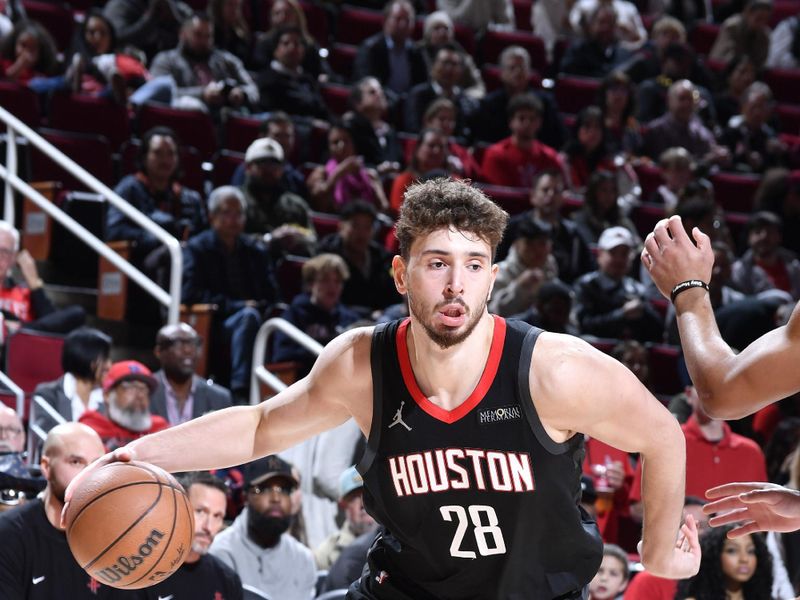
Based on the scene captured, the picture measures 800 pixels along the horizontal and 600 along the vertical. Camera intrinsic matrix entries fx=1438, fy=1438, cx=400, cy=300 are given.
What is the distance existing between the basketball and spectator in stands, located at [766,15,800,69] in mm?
11205

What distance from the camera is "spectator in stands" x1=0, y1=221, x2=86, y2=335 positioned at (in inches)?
317

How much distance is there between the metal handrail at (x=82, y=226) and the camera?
806 cm

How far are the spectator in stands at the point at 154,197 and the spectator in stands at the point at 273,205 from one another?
1.22ft

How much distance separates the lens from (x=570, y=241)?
10.1 meters

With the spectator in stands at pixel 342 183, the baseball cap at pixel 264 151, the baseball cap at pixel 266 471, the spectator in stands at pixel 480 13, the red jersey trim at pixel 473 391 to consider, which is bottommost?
the baseball cap at pixel 266 471

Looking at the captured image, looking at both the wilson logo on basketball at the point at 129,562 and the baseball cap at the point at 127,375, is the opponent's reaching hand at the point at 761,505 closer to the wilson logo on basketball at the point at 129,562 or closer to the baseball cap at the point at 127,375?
the wilson logo on basketball at the point at 129,562

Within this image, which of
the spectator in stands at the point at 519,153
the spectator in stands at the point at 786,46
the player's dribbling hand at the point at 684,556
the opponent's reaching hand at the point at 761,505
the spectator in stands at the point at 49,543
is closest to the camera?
the opponent's reaching hand at the point at 761,505

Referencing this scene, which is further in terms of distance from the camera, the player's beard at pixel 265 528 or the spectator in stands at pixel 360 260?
the spectator in stands at pixel 360 260

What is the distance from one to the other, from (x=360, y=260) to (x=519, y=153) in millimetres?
2271

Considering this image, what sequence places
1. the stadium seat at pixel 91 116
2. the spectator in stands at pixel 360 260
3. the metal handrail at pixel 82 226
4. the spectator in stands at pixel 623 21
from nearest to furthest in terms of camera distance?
the metal handrail at pixel 82 226 < the spectator in stands at pixel 360 260 < the stadium seat at pixel 91 116 < the spectator in stands at pixel 623 21

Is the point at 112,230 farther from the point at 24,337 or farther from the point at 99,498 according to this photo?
the point at 99,498

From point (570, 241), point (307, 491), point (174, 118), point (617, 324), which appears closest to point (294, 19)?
point (174, 118)

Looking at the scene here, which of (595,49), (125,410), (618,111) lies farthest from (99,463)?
(595,49)

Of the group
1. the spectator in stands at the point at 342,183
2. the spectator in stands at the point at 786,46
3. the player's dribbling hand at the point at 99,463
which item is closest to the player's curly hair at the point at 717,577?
the player's dribbling hand at the point at 99,463
